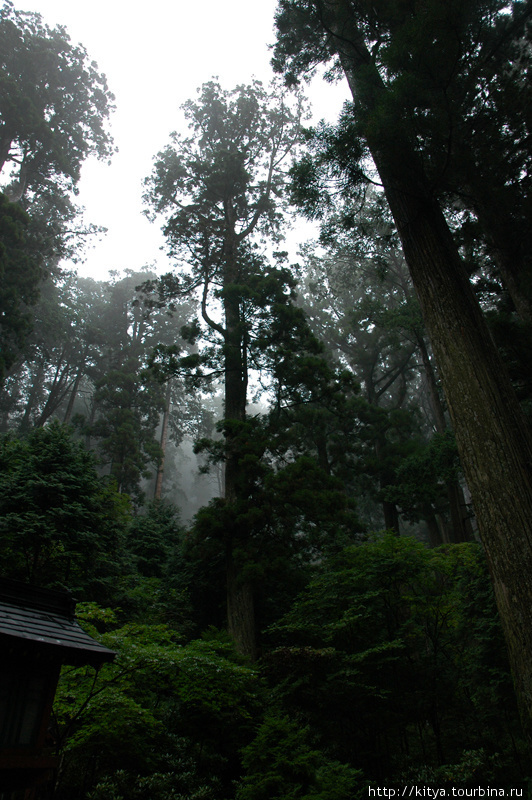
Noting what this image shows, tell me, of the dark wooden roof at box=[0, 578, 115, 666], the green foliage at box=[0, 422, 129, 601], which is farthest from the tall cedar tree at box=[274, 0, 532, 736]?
the green foliage at box=[0, 422, 129, 601]

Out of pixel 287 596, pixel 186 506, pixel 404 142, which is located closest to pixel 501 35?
pixel 404 142

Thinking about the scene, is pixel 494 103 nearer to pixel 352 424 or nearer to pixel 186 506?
pixel 352 424

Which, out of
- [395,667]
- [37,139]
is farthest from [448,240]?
[37,139]

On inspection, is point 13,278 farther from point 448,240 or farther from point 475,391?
point 475,391

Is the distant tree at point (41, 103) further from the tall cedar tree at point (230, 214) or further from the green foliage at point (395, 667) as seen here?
the green foliage at point (395, 667)

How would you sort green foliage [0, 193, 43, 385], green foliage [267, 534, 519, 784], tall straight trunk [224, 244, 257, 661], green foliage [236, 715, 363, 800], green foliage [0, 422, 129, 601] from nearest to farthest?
green foliage [236, 715, 363, 800], green foliage [267, 534, 519, 784], green foliage [0, 422, 129, 601], tall straight trunk [224, 244, 257, 661], green foliage [0, 193, 43, 385]

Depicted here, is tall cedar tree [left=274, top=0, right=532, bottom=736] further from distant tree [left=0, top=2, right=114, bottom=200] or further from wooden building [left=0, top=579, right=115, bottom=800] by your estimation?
distant tree [left=0, top=2, right=114, bottom=200]

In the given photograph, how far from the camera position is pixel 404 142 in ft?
19.3

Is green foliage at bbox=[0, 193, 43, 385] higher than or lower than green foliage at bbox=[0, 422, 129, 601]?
higher

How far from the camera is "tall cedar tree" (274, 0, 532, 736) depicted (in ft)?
13.2

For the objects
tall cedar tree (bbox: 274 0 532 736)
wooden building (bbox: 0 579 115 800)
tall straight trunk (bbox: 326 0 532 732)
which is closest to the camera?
wooden building (bbox: 0 579 115 800)

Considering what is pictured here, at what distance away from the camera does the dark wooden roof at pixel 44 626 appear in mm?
3332

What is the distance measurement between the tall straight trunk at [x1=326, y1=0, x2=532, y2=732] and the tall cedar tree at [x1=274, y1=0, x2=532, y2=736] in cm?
1

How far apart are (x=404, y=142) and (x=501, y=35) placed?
350 centimetres
